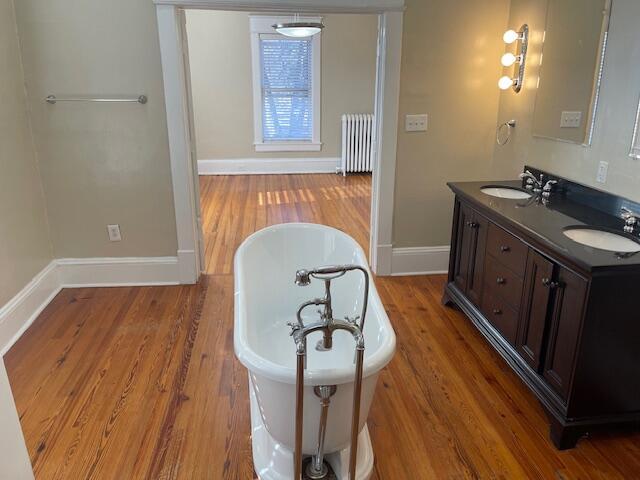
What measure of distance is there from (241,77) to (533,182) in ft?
16.9

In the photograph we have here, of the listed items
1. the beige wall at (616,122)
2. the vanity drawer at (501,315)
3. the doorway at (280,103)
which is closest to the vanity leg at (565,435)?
the vanity drawer at (501,315)

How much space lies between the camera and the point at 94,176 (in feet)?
10.7

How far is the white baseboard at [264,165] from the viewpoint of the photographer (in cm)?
732

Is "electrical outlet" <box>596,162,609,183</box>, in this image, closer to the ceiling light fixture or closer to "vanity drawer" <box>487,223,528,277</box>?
"vanity drawer" <box>487,223,528,277</box>

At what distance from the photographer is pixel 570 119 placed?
8.86 ft

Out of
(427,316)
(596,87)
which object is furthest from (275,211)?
(596,87)

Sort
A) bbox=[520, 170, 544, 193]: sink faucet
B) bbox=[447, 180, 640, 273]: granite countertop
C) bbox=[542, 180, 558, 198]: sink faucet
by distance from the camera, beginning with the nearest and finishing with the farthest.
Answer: bbox=[447, 180, 640, 273]: granite countertop
bbox=[542, 180, 558, 198]: sink faucet
bbox=[520, 170, 544, 193]: sink faucet

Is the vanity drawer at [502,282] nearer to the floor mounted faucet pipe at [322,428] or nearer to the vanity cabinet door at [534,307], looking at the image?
the vanity cabinet door at [534,307]

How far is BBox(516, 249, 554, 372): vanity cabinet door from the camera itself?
2070 millimetres

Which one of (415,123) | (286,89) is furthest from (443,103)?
(286,89)

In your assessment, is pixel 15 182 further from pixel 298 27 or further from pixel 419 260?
pixel 298 27

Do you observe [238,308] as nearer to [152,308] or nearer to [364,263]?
[364,263]

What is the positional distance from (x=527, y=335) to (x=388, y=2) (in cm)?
218

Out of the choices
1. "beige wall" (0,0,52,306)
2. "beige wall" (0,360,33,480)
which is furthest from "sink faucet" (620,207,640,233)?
"beige wall" (0,0,52,306)
